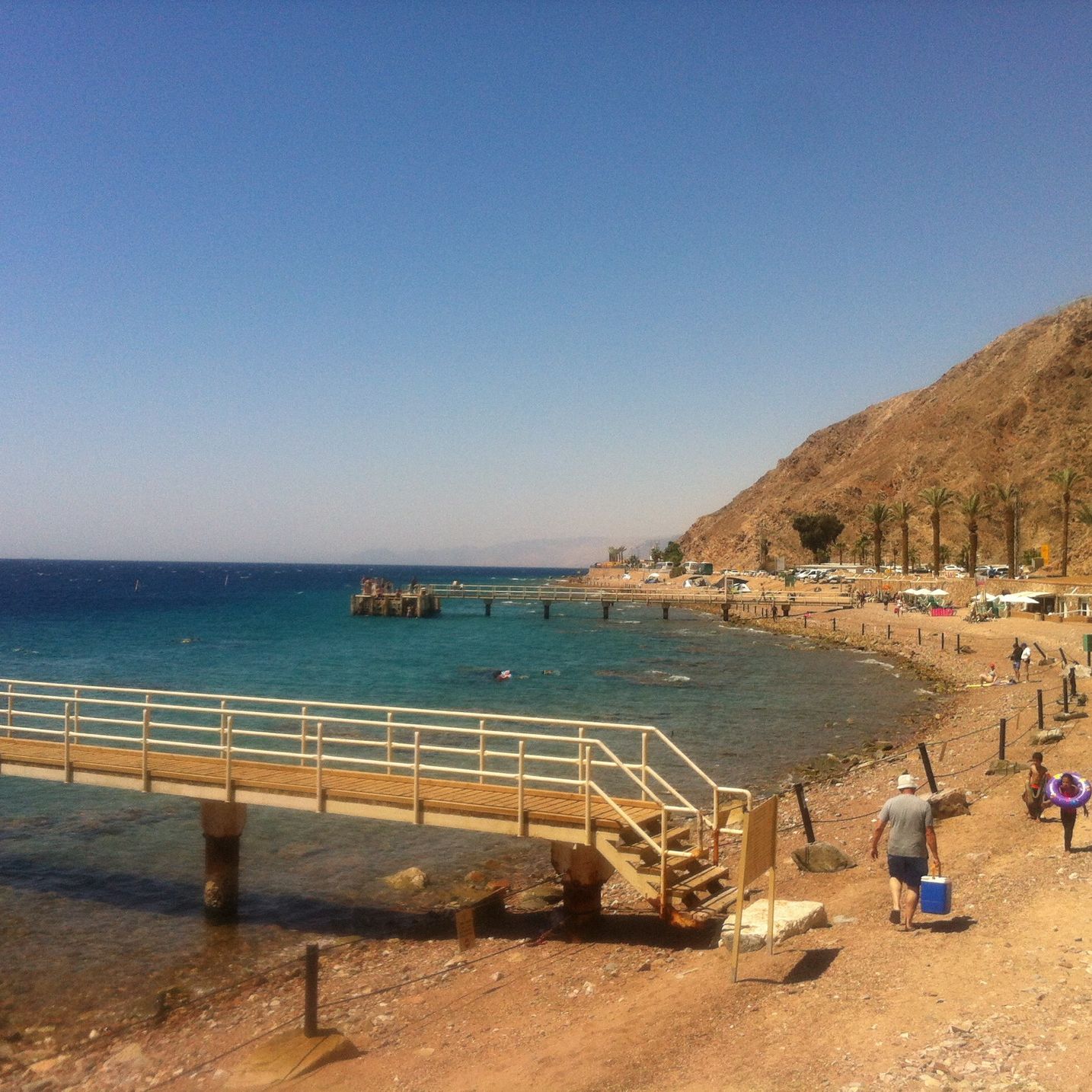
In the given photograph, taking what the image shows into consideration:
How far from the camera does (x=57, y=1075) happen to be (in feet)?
32.0

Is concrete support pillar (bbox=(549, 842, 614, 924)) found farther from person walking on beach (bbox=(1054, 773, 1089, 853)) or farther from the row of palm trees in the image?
the row of palm trees

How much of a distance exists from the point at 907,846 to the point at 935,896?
2.15 feet

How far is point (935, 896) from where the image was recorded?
368 inches

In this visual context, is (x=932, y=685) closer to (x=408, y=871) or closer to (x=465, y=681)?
(x=465, y=681)

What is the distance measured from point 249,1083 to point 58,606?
11371 cm

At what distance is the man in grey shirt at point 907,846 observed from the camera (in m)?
9.17

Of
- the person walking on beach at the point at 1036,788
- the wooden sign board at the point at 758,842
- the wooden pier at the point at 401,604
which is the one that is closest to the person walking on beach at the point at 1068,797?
the person walking on beach at the point at 1036,788

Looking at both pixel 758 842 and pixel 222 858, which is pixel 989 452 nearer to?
pixel 222 858

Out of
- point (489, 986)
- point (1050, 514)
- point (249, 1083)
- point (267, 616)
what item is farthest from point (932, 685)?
point (1050, 514)

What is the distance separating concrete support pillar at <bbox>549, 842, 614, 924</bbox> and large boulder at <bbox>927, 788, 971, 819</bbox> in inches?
236

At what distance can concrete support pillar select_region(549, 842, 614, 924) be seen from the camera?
12273 millimetres

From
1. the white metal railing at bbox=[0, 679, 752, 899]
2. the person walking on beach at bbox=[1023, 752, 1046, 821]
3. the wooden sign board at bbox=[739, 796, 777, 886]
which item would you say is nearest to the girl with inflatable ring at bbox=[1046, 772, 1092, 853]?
the person walking on beach at bbox=[1023, 752, 1046, 821]

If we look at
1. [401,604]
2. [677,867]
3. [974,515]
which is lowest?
[401,604]

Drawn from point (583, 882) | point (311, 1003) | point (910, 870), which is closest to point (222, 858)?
point (311, 1003)
